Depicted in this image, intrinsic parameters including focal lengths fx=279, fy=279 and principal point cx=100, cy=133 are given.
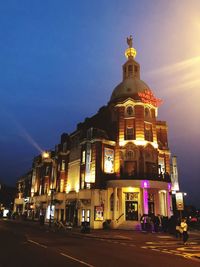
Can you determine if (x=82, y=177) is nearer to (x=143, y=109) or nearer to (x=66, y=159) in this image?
(x=66, y=159)

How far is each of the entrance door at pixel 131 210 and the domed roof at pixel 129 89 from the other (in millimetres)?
16313

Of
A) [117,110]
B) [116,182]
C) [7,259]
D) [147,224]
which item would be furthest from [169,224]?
[7,259]

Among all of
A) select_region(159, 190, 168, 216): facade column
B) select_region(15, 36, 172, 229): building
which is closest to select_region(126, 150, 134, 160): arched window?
→ select_region(15, 36, 172, 229): building

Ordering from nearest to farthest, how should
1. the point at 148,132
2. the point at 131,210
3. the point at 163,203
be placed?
the point at 131,210 → the point at 163,203 → the point at 148,132

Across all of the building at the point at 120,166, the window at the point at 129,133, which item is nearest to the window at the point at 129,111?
the building at the point at 120,166

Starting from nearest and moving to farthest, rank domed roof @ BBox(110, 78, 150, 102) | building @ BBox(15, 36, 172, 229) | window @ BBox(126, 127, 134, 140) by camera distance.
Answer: building @ BBox(15, 36, 172, 229), window @ BBox(126, 127, 134, 140), domed roof @ BBox(110, 78, 150, 102)

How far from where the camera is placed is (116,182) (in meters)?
37.3

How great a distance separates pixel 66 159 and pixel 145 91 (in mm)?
18890

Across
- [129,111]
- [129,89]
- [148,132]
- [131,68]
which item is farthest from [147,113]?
[131,68]

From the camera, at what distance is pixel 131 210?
37.6 m

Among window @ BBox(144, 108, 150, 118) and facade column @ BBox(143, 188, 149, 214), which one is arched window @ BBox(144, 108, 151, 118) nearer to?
window @ BBox(144, 108, 150, 118)

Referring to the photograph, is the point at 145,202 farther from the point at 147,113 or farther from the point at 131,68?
the point at 131,68

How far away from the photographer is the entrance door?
122 feet

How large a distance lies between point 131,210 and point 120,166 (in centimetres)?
630
